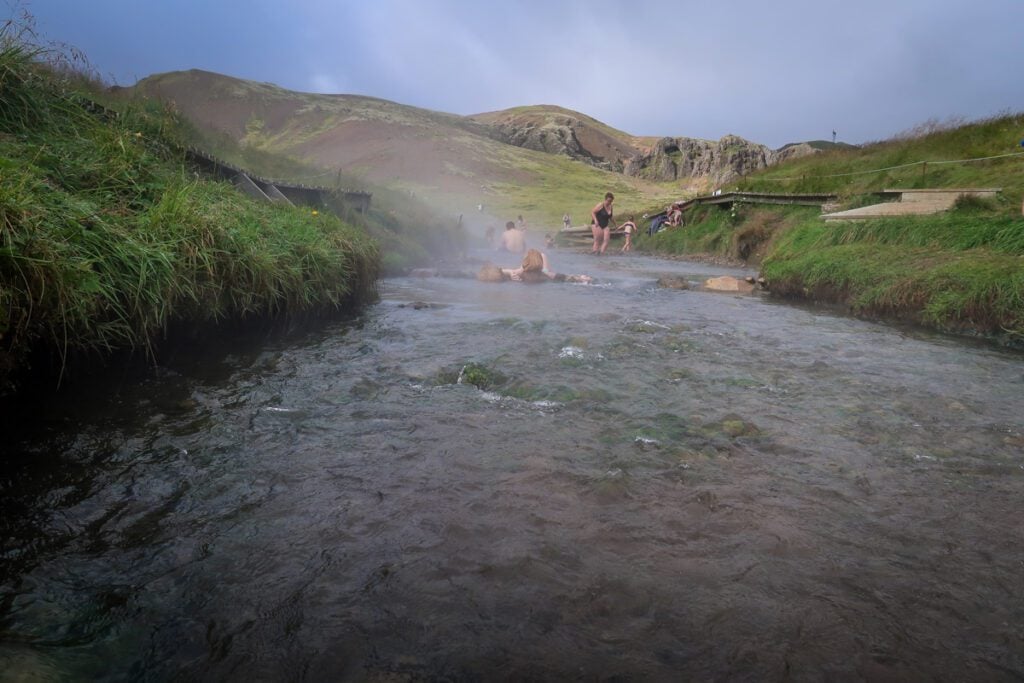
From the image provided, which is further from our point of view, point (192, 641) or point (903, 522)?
point (903, 522)

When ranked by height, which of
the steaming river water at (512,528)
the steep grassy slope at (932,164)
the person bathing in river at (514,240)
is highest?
the steep grassy slope at (932,164)

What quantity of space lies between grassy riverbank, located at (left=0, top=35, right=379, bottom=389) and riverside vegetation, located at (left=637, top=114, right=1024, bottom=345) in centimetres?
743

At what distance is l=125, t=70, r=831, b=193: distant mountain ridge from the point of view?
61.3 m

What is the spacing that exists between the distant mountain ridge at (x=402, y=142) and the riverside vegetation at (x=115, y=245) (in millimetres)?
41918

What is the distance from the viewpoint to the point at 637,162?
339 ft

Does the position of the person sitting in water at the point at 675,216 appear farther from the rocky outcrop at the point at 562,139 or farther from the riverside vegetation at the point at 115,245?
the rocky outcrop at the point at 562,139

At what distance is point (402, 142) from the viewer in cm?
6962

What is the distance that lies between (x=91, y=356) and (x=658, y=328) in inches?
226

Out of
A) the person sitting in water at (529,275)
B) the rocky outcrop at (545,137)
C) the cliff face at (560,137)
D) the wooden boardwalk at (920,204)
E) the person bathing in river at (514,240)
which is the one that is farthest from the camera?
the cliff face at (560,137)

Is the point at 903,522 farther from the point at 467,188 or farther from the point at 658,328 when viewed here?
the point at 467,188

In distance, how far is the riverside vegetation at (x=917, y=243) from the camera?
23.1 feet

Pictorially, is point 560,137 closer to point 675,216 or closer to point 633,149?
point 633,149

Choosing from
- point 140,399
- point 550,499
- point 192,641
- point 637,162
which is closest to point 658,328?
point 550,499

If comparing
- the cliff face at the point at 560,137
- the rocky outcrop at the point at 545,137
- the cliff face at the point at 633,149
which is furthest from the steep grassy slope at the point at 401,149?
the cliff face at the point at 560,137
